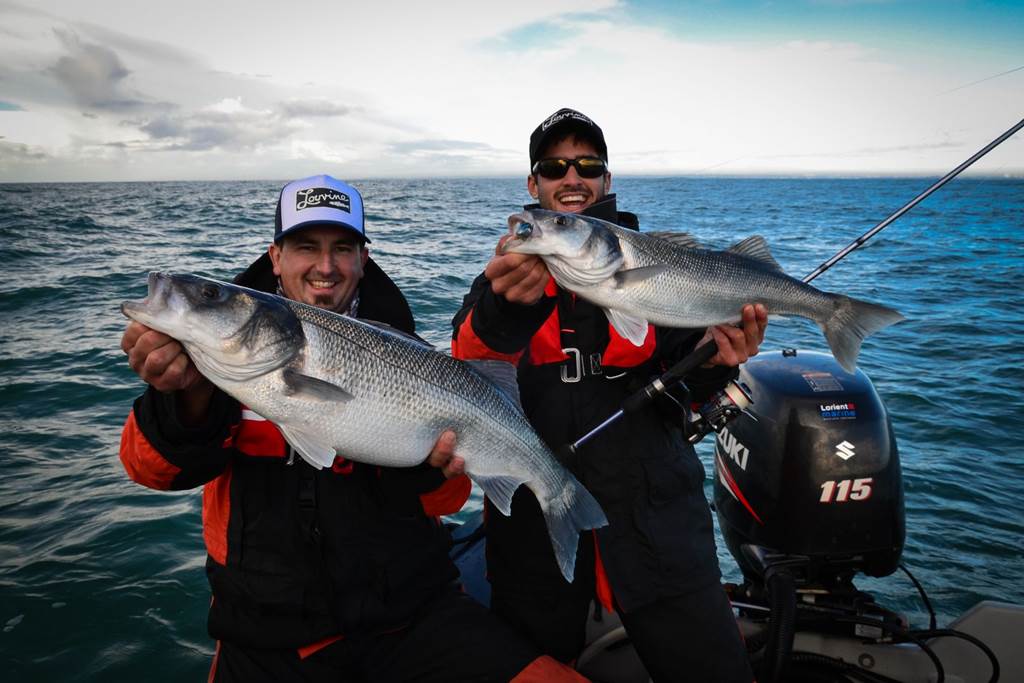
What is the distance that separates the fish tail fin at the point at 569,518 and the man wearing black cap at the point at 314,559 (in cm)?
60

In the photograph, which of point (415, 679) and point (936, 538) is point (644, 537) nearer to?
point (415, 679)

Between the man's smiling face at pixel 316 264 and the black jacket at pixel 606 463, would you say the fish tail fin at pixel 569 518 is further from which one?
the man's smiling face at pixel 316 264

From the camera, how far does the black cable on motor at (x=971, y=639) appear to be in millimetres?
3115

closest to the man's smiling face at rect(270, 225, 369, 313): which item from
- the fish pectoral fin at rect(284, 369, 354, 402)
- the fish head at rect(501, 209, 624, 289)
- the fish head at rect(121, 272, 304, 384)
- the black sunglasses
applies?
the fish head at rect(121, 272, 304, 384)

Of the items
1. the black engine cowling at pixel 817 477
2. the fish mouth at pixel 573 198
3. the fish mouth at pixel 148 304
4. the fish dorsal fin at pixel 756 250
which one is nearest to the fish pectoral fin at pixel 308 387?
the fish mouth at pixel 148 304

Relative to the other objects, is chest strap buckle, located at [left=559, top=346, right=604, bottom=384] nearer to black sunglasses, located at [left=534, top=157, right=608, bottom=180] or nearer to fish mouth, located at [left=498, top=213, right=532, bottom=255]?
fish mouth, located at [left=498, top=213, right=532, bottom=255]

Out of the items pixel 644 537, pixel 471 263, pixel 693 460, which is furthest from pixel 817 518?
pixel 471 263

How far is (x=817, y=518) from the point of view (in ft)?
12.9

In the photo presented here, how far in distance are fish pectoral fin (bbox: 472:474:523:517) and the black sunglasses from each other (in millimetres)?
2188

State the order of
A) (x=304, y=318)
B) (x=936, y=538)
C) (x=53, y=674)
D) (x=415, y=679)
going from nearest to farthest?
(x=304, y=318), (x=415, y=679), (x=53, y=674), (x=936, y=538)

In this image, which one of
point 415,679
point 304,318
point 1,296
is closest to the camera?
point 304,318

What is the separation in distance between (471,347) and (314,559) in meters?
1.44

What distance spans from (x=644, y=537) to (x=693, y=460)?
0.62m

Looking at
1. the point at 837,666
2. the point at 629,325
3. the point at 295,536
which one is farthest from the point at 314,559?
the point at 837,666
